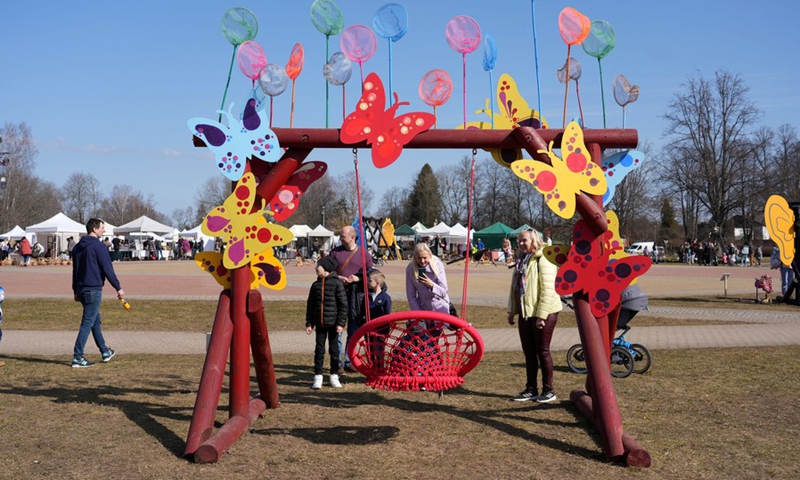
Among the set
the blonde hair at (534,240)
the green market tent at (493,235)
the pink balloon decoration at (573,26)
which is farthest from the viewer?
the green market tent at (493,235)

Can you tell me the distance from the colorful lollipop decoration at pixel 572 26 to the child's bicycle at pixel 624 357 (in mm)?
3444

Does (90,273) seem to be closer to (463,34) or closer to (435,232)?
(463,34)

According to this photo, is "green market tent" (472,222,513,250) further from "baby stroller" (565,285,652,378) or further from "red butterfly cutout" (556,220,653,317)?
"red butterfly cutout" (556,220,653,317)

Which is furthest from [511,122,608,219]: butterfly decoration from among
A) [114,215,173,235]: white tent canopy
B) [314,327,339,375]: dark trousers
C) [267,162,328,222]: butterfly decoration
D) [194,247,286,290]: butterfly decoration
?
[114,215,173,235]: white tent canopy

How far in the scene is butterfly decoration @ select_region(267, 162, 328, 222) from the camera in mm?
6930

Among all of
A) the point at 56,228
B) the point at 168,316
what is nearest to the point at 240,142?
the point at 168,316

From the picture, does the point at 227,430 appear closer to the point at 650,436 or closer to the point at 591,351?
the point at 591,351

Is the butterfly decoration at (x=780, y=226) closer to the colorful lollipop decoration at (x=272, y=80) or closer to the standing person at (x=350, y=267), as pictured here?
the standing person at (x=350, y=267)

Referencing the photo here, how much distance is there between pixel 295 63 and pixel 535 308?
3.45 meters

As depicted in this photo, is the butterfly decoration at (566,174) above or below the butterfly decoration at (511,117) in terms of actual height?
below

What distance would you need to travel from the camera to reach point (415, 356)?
5.75 metres

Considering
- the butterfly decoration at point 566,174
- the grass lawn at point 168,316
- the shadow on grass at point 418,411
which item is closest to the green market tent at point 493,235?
the grass lawn at point 168,316

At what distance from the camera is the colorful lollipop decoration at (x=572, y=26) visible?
7008mm

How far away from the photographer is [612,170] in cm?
709
